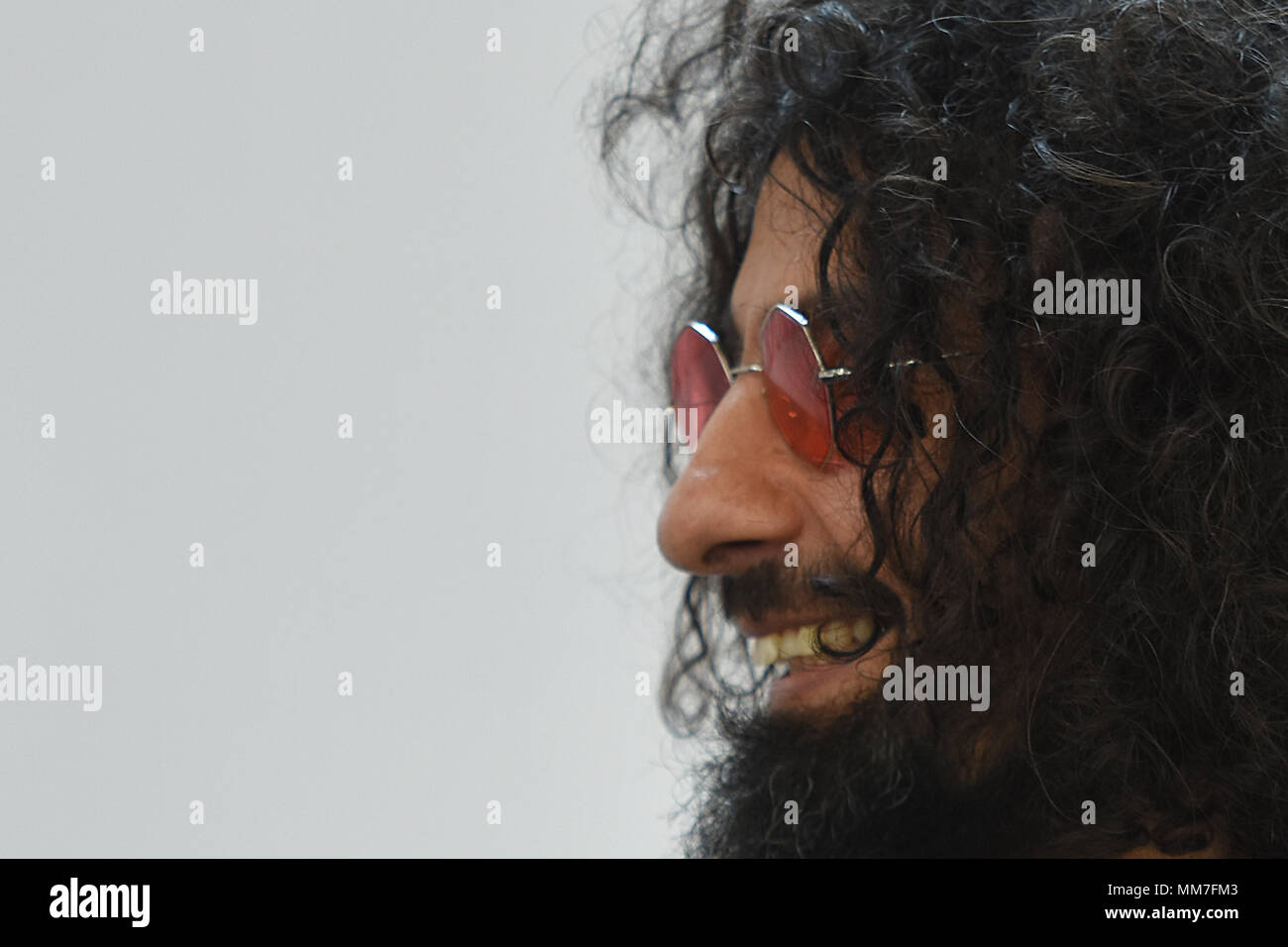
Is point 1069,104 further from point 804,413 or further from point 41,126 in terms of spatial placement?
point 41,126

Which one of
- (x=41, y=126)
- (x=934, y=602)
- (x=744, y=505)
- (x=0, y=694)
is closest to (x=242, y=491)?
(x=0, y=694)

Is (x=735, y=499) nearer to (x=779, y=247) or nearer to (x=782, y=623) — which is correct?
(x=782, y=623)

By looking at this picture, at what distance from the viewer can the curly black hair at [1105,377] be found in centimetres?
84

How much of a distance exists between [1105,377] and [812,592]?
0.83 ft

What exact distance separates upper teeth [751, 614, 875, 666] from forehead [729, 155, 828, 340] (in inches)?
9.6

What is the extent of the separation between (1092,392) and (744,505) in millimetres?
261

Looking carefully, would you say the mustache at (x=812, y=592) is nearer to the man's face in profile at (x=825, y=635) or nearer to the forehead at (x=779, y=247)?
the man's face in profile at (x=825, y=635)

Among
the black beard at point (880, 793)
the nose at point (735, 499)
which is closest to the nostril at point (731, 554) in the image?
the nose at point (735, 499)

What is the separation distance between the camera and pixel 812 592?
92 cm

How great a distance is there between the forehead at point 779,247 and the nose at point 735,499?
7 centimetres

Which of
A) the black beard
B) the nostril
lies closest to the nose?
the nostril

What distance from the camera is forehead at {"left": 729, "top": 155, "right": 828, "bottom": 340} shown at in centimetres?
96

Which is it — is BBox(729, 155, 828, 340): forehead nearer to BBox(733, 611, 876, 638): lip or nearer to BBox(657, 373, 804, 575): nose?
BBox(657, 373, 804, 575): nose

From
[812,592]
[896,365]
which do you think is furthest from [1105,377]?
[812,592]
